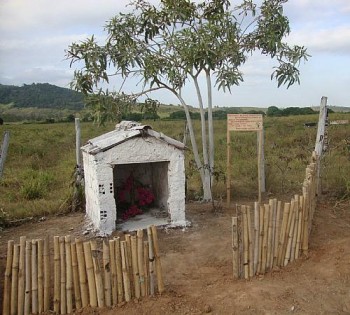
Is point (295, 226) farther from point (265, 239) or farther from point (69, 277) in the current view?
point (69, 277)

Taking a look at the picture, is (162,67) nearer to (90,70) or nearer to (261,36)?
(90,70)

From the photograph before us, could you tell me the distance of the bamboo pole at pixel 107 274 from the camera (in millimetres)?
3627

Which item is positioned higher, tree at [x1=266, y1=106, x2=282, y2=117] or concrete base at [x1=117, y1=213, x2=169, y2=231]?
tree at [x1=266, y1=106, x2=282, y2=117]

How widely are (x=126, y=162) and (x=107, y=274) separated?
2.62 meters

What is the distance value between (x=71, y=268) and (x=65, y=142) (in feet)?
53.1

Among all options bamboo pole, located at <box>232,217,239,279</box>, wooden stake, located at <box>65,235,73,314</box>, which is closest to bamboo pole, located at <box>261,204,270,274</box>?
bamboo pole, located at <box>232,217,239,279</box>

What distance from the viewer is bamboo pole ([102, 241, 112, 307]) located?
3627mm

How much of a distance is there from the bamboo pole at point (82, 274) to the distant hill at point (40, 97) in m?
A: 39.8

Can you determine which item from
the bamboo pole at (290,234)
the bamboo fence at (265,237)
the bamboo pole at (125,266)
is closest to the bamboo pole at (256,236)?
the bamboo fence at (265,237)

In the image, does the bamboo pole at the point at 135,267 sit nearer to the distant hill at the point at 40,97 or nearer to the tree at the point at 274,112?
the tree at the point at 274,112

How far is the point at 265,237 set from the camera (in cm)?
417

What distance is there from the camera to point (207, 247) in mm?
5520

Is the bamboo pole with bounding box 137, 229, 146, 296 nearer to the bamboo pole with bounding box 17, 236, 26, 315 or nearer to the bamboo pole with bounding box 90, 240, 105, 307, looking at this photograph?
the bamboo pole with bounding box 90, 240, 105, 307

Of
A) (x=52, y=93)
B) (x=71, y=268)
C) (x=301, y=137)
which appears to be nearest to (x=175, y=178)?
(x=71, y=268)
